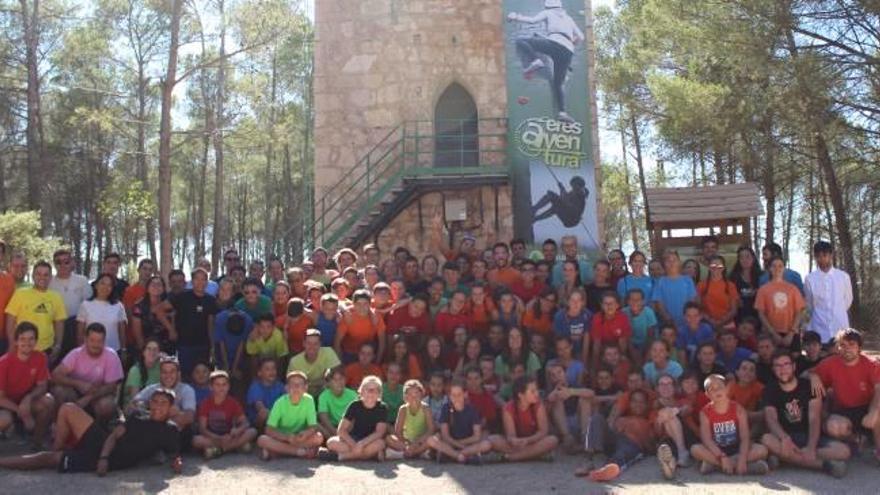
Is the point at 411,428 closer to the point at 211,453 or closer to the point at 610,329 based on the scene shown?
the point at 211,453

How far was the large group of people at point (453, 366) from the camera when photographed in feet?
20.1

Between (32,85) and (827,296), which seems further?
(32,85)

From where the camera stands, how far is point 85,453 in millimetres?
5895

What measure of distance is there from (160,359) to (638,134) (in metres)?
21.1

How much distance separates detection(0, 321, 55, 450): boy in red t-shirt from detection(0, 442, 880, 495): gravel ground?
2.08 ft

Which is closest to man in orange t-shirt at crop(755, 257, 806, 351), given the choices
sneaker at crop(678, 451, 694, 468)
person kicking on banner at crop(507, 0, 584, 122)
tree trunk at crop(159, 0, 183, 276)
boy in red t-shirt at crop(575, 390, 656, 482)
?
boy in red t-shirt at crop(575, 390, 656, 482)

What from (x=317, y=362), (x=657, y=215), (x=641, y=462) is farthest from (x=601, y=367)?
(x=657, y=215)

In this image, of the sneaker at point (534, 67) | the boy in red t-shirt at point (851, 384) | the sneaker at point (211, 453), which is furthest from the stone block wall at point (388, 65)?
the boy in red t-shirt at point (851, 384)

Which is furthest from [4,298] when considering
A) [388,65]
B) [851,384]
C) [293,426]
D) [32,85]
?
[32,85]

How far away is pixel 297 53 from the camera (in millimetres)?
27156

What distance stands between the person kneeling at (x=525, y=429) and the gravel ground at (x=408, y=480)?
13 cm

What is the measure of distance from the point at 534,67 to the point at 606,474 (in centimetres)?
879

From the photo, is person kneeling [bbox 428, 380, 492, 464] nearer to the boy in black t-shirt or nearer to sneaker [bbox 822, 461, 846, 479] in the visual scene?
the boy in black t-shirt

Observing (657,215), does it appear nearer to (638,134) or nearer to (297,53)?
(638,134)
